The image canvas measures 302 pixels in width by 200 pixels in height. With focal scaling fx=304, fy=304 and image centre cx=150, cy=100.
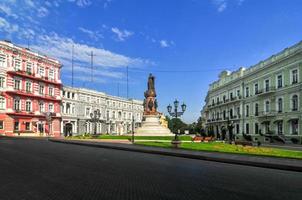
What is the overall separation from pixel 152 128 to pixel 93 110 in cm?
4036

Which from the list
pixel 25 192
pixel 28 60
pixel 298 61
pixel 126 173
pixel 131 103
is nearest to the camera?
pixel 25 192

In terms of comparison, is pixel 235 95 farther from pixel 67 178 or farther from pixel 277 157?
pixel 67 178

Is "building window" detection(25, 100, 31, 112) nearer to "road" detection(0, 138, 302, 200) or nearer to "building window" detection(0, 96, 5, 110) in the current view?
"building window" detection(0, 96, 5, 110)

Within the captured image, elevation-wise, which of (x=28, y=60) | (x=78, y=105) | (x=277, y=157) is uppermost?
(x=28, y=60)

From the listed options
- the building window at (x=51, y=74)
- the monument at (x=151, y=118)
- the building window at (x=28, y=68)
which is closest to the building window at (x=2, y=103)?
the building window at (x=28, y=68)

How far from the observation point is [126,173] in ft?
37.9

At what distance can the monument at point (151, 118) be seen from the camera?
47938 millimetres

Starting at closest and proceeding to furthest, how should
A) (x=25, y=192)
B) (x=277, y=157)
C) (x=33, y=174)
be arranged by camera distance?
(x=25, y=192)
(x=33, y=174)
(x=277, y=157)

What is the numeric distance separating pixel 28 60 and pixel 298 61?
1918 inches

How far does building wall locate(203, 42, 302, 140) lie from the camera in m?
43.5

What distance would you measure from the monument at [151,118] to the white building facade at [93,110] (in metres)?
23.0

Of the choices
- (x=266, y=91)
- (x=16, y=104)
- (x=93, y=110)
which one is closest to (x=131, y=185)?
(x=266, y=91)

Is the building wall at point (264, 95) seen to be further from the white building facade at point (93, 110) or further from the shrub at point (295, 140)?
the white building facade at point (93, 110)

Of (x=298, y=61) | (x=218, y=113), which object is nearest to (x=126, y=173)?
(x=298, y=61)
